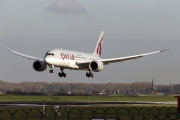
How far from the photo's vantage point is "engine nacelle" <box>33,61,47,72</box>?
102938 millimetres

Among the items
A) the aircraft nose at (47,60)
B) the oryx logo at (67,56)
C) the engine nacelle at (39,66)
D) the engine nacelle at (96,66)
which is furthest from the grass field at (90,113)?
the engine nacelle at (39,66)

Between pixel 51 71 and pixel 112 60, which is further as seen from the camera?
pixel 112 60

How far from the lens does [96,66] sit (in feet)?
334

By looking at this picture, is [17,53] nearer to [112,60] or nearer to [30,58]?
[30,58]

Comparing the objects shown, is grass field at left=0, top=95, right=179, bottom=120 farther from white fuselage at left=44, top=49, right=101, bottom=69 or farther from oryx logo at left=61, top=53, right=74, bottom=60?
oryx logo at left=61, top=53, right=74, bottom=60

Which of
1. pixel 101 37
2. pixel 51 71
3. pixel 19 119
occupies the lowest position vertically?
pixel 19 119

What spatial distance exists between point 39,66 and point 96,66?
34.0 ft

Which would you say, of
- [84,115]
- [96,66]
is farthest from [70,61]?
[84,115]

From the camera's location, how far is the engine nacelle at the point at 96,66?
101688mm

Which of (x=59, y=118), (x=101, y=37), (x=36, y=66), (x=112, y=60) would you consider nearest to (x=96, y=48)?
(x=101, y=37)

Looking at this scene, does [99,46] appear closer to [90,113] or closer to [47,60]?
[47,60]

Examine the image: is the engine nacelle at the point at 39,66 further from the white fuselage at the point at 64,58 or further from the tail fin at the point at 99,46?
the tail fin at the point at 99,46

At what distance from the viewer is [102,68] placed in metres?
103

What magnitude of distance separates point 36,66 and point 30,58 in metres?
12.5
